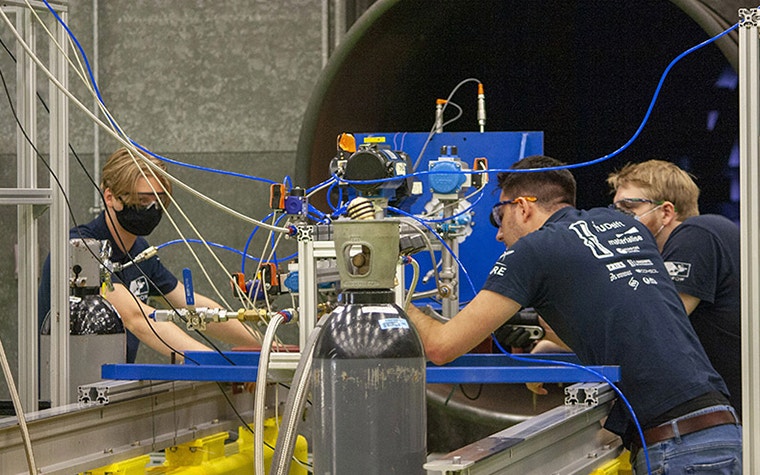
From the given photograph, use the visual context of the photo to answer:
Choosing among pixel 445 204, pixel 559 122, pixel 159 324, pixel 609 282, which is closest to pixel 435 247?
pixel 445 204

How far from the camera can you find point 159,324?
3260 mm

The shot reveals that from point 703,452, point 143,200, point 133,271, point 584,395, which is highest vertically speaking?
point 143,200

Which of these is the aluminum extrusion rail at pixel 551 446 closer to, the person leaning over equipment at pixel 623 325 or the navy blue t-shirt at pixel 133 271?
Result: the person leaning over equipment at pixel 623 325

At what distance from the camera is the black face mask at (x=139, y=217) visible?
339 centimetres

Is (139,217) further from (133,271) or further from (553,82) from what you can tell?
(553,82)

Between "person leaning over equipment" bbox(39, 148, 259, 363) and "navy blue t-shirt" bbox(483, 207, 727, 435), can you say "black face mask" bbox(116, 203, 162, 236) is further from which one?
"navy blue t-shirt" bbox(483, 207, 727, 435)

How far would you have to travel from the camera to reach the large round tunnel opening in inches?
184

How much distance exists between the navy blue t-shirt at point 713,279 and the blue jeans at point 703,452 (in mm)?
693

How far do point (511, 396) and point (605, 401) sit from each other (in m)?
2.04

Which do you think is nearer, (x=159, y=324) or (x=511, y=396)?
(x=159, y=324)

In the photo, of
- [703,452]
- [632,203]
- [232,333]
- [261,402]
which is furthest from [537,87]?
[261,402]

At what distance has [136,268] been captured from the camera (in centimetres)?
337

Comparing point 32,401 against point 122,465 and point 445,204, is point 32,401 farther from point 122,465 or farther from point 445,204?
point 445,204

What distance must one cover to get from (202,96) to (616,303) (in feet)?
12.4
